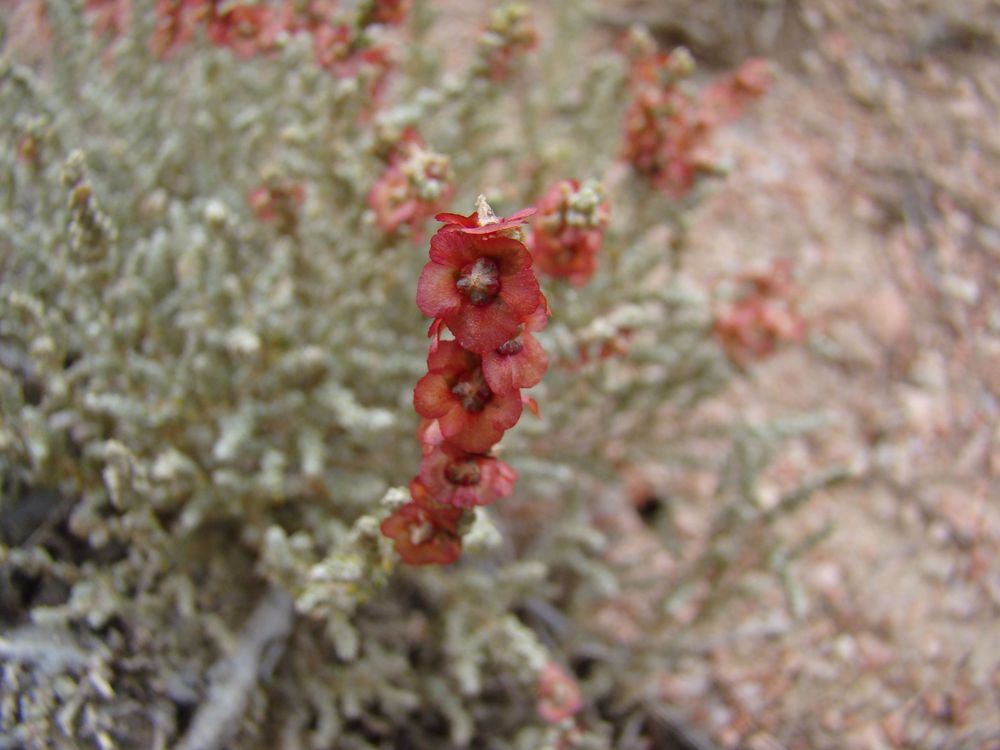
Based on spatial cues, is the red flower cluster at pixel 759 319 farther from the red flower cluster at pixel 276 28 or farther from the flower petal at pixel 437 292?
the flower petal at pixel 437 292

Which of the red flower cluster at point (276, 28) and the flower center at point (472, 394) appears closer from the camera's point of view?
the flower center at point (472, 394)

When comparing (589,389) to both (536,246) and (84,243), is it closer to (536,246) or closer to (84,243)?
(536,246)

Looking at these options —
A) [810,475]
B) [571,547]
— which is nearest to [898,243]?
[810,475]

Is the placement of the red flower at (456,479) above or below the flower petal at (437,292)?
below

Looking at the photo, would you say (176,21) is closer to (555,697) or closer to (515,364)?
(515,364)

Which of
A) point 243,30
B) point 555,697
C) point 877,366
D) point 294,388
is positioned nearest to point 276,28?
point 243,30

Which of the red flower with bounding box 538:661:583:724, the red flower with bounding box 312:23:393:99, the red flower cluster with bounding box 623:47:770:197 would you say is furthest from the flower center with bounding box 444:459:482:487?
the red flower cluster with bounding box 623:47:770:197

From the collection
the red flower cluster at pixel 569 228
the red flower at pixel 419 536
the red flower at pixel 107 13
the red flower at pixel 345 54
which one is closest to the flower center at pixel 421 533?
the red flower at pixel 419 536
